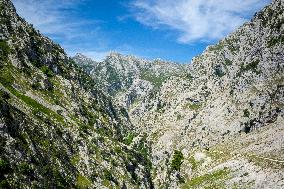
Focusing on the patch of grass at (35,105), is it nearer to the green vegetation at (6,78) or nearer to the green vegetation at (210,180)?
the green vegetation at (6,78)

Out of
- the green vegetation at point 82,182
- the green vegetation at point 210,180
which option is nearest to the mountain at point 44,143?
the green vegetation at point 82,182

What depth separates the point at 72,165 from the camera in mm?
148000

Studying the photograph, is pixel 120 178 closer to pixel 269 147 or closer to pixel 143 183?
pixel 143 183

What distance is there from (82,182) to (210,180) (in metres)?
64.1

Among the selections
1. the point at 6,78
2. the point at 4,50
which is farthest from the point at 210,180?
the point at 4,50

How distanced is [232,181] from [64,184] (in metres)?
71.5

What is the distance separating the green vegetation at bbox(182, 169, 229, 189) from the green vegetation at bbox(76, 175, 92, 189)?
183 feet

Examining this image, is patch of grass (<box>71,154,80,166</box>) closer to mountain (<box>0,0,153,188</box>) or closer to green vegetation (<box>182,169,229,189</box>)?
mountain (<box>0,0,153,188</box>)

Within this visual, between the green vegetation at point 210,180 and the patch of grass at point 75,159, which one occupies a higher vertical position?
the patch of grass at point 75,159

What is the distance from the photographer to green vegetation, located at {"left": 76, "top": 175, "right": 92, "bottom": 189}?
138175mm

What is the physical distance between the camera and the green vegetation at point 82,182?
138 meters

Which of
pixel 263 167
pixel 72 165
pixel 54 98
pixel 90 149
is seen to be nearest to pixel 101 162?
pixel 90 149

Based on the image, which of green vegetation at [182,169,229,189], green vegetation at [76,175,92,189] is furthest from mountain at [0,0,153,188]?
green vegetation at [182,169,229,189]

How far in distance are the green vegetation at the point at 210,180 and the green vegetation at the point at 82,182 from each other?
183 ft
